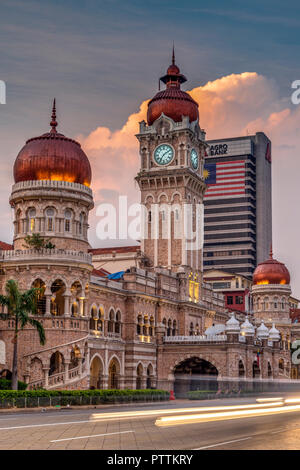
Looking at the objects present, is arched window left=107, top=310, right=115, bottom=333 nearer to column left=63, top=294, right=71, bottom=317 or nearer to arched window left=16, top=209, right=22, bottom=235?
column left=63, top=294, right=71, bottom=317

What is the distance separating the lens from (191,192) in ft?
263

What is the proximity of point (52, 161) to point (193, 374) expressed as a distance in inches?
1097

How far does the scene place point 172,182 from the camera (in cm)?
7912

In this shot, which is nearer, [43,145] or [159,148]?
[43,145]

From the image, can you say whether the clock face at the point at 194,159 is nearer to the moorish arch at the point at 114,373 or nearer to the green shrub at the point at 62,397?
the moorish arch at the point at 114,373

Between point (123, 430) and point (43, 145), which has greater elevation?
point (43, 145)

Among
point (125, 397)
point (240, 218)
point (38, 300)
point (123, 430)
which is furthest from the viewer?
point (240, 218)

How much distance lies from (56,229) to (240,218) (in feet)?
400

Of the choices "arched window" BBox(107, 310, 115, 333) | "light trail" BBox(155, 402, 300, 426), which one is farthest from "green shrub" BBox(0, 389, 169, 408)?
"light trail" BBox(155, 402, 300, 426)

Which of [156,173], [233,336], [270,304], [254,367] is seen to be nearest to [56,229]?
[233,336]

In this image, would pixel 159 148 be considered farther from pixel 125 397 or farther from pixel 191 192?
pixel 125 397

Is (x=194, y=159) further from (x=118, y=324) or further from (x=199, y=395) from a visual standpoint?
(x=199, y=395)

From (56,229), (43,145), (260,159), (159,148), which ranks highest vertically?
(260,159)

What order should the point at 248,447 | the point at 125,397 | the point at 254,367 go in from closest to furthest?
the point at 248,447 → the point at 125,397 → the point at 254,367
